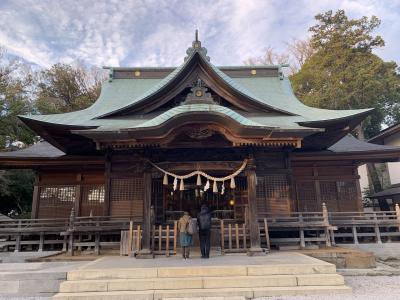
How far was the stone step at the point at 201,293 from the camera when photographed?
609 cm

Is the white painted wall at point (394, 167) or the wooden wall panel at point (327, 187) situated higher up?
the white painted wall at point (394, 167)

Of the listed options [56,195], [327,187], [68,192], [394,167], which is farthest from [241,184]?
[394,167]

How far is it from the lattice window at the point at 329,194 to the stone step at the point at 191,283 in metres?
7.19

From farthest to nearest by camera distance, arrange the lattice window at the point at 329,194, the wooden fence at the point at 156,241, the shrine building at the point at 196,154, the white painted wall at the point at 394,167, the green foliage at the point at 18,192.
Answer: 1. the green foliage at the point at 18,192
2. the white painted wall at the point at 394,167
3. the lattice window at the point at 329,194
4. the wooden fence at the point at 156,241
5. the shrine building at the point at 196,154

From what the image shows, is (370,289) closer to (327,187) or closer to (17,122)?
(327,187)

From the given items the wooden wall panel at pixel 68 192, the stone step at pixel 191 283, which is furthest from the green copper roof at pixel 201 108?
the stone step at pixel 191 283

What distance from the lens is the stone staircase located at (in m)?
6.16

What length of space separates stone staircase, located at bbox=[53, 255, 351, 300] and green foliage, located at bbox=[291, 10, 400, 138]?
2030 centimetres

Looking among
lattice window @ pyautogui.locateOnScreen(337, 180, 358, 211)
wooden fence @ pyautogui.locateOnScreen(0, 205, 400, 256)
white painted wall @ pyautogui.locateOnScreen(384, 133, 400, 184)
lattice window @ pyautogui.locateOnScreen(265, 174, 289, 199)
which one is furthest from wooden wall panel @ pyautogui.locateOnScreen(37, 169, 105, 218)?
white painted wall @ pyautogui.locateOnScreen(384, 133, 400, 184)

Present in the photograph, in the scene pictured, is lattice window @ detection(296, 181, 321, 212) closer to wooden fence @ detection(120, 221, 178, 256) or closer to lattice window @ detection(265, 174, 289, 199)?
lattice window @ detection(265, 174, 289, 199)

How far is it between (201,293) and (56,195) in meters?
10.1

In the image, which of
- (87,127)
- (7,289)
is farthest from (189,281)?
(87,127)

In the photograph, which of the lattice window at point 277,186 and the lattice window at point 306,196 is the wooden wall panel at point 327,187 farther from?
the lattice window at point 277,186

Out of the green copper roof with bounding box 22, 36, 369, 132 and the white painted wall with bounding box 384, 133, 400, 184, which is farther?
the white painted wall with bounding box 384, 133, 400, 184
